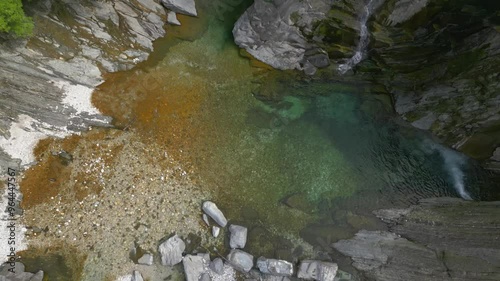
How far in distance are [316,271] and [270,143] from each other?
305 inches

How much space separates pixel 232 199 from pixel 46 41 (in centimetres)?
1302

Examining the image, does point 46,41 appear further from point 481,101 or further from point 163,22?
point 481,101

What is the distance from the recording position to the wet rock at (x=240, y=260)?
18.9 m

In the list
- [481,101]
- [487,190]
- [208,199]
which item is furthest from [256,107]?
[487,190]

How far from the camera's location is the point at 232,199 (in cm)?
1962

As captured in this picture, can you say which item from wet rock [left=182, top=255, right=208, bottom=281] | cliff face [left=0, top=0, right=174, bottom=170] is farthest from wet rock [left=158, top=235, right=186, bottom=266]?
cliff face [left=0, top=0, right=174, bottom=170]

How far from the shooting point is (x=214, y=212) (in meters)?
19.0

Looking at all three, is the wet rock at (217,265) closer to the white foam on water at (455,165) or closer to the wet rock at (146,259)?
the wet rock at (146,259)

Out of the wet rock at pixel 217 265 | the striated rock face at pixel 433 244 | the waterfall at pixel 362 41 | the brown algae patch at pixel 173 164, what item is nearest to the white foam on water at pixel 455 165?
the striated rock face at pixel 433 244

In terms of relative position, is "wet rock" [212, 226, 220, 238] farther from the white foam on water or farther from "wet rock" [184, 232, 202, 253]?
the white foam on water

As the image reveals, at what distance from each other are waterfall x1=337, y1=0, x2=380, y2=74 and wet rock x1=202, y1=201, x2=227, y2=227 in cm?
1179

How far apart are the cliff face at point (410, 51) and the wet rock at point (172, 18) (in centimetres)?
369

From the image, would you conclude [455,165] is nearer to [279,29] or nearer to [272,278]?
[272,278]

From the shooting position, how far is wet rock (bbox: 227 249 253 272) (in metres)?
18.9
